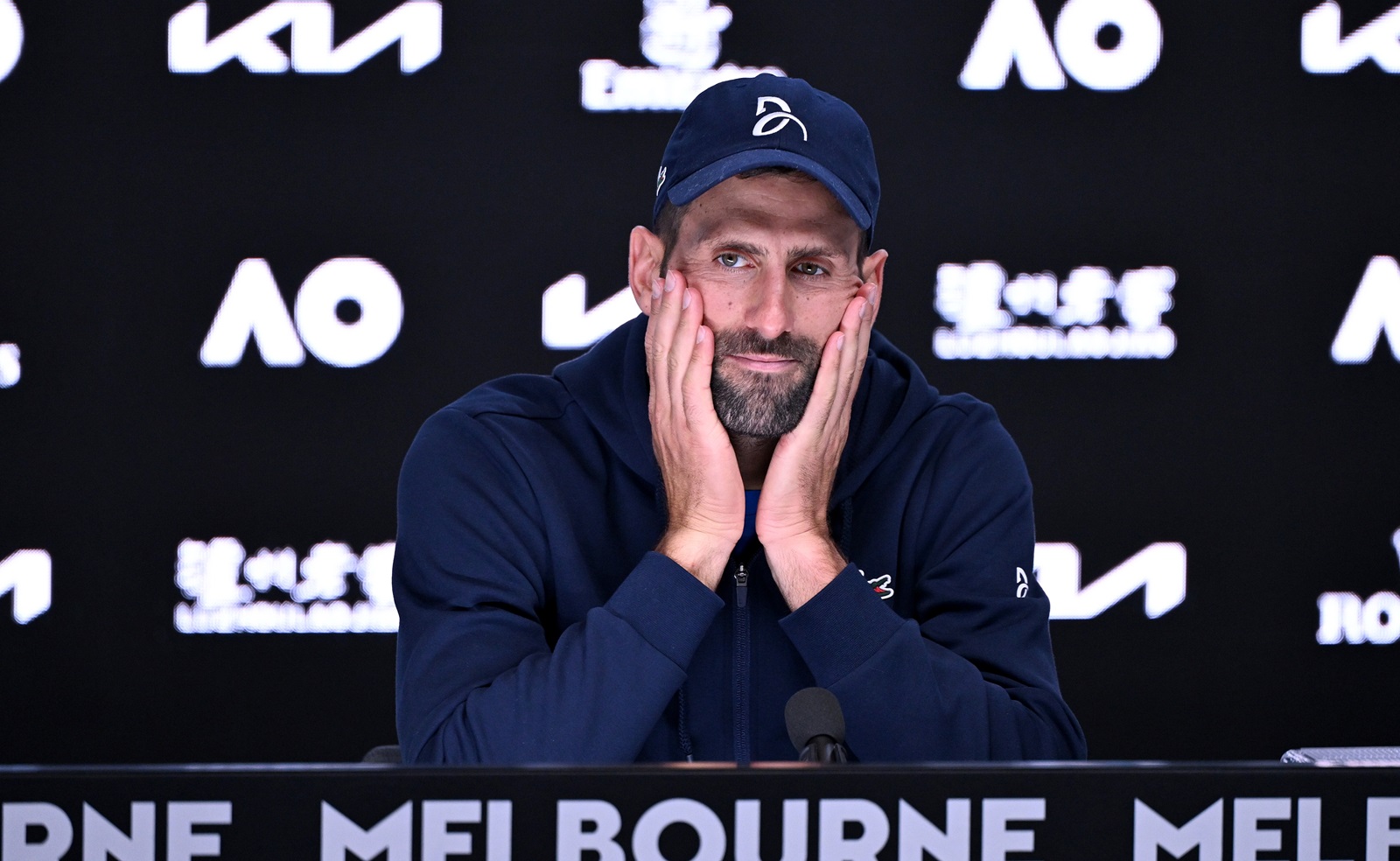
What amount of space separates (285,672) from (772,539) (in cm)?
147

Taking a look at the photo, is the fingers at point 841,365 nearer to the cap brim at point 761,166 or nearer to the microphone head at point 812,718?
the cap brim at point 761,166

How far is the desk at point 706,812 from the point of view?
67cm

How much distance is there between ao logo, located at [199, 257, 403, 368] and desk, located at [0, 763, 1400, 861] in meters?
1.90

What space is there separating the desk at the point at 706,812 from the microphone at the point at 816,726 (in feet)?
0.40

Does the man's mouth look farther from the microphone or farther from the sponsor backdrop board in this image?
the sponsor backdrop board

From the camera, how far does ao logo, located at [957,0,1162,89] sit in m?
2.53

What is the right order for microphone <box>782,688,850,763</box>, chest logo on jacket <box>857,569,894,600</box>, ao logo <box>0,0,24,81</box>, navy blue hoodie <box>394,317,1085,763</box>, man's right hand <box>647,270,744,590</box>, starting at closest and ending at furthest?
microphone <box>782,688,850,763</box> → navy blue hoodie <box>394,317,1085,763</box> → man's right hand <box>647,270,744,590</box> → chest logo on jacket <box>857,569,894,600</box> → ao logo <box>0,0,24,81</box>

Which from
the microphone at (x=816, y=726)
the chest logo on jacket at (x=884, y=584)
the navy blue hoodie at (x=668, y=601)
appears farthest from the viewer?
the chest logo on jacket at (x=884, y=584)

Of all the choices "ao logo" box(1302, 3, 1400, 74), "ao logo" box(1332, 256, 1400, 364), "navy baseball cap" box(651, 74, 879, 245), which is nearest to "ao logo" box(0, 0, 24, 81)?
"navy baseball cap" box(651, 74, 879, 245)

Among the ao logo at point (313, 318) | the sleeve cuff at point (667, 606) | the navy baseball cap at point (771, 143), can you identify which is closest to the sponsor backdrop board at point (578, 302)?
the ao logo at point (313, 318)

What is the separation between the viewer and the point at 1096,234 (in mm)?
2549

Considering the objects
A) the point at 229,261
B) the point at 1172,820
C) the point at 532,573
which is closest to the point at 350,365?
the point at 229,261

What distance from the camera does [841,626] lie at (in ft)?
4.17

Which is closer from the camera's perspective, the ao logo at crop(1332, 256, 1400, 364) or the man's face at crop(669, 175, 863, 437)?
the man's face at crop(669, 175, 863, 437)
